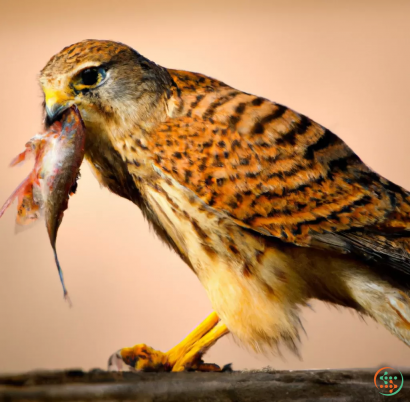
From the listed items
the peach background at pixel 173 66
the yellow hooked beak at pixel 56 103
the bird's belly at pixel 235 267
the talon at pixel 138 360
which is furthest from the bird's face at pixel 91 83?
the talon at pixel 138 360

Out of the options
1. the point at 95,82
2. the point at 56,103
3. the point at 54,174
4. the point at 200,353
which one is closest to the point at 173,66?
the point at 95,82

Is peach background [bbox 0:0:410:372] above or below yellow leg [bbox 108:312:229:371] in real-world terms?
above

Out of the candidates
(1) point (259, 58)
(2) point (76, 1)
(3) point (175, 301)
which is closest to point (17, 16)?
(2) point (76, 1)

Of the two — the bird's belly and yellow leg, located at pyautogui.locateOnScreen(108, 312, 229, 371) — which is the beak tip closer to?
the bird's belly

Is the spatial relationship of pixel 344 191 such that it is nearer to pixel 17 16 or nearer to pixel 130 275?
pixel 130 275

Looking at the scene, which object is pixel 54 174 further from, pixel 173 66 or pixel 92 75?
pixel 173 66

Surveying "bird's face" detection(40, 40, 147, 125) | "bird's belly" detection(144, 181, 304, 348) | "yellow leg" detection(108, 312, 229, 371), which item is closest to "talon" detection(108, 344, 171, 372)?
"yellow leg" detection(108, 312, 229, 371)
